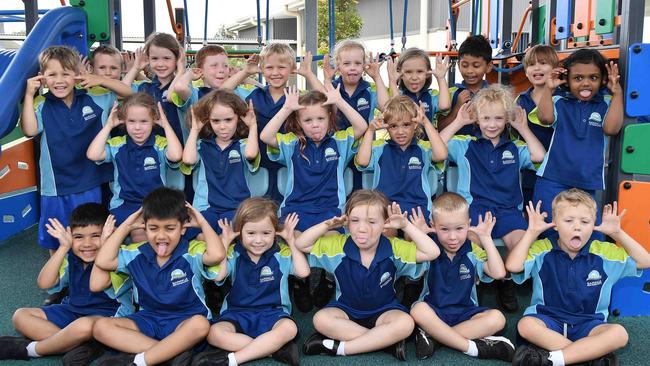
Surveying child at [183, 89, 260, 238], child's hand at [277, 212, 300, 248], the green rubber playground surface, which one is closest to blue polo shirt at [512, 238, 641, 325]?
the green rubber playground surface

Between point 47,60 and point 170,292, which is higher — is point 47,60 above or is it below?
above

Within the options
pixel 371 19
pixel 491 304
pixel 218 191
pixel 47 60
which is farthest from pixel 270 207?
pixel 371 19

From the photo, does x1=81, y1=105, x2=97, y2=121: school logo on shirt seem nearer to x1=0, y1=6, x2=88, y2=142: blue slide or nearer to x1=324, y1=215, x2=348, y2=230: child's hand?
x1=0, y1=6, x2=88, y2=142: blue slide

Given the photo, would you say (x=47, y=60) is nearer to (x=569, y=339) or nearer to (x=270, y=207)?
(x=270, y=207)

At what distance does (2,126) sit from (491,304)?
275 cm

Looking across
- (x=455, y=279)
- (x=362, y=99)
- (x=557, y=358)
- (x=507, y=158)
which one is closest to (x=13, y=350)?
(x=455, y=279)

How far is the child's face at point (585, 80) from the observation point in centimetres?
311

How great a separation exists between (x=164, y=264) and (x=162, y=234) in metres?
0.13

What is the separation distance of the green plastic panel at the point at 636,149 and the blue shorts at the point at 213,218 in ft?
6.48

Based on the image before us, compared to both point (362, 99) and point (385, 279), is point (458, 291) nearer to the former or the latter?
point (385, 279)

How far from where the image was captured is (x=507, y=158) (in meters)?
3.34

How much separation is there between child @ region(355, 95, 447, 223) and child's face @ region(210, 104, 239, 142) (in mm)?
705

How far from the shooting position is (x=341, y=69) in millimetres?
3799

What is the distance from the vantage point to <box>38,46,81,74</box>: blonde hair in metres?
3.33
